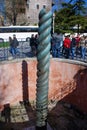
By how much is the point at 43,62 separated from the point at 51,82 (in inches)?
346

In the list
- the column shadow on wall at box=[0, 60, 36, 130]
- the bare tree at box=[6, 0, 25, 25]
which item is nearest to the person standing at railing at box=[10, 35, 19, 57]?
the column shadow on wall at box=[0, 60, 36, 130]

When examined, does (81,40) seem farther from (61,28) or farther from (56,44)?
(61,28)

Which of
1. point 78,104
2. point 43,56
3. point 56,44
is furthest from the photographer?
point 56,44

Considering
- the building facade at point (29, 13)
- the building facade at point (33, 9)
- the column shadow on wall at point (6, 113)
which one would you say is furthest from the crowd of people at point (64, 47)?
the building facade at point (33, 9)

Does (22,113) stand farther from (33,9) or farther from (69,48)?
(33,9)

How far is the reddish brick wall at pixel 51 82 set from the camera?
47.0 feet

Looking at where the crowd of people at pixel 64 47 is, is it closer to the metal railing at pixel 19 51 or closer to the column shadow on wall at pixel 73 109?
the metal railing at pixel 19 51

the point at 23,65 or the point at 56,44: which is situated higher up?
the point at 56,44

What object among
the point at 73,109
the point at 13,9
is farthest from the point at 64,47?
→ the point at 13,9

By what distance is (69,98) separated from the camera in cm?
1534

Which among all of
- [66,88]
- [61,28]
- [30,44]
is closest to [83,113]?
[66,88]

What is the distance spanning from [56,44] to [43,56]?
933 cm

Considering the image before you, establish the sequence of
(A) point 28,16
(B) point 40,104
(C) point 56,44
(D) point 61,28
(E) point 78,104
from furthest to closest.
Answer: (A) point 28,16, (D) point 61,28, (C) point 56,44, (E) point 78,104, (B) point 40,104

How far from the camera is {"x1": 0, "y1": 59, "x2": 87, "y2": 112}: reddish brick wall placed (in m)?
14.3
